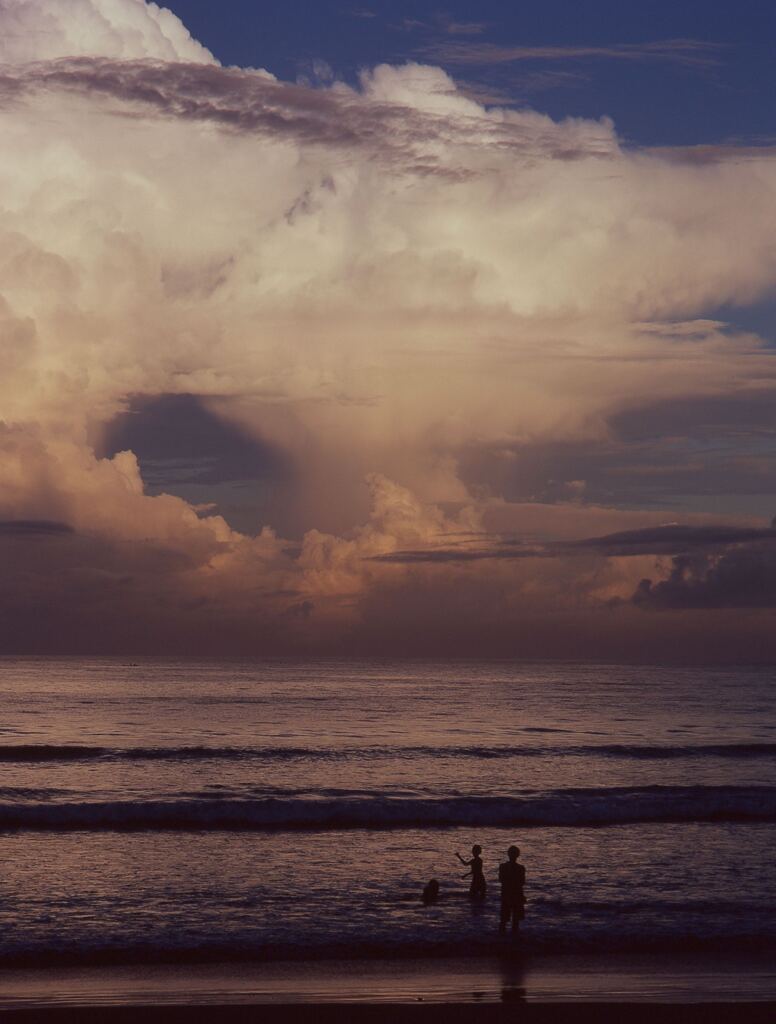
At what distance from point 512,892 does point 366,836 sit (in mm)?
11749

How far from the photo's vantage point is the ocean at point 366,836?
20906 millimetres

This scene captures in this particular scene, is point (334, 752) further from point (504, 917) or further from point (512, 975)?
point (512, 975)

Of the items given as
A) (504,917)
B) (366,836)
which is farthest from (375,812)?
(504,917)

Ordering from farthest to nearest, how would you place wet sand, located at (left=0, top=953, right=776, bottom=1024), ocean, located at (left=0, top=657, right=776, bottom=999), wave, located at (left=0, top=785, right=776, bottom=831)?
wave, located at (left=0, top=785, right=776, bottom=831), ocean, located at (left=0, top=657, right=776, bottom=999), wet sand, located at (left=0, top=953, right=776, bottom=1024)

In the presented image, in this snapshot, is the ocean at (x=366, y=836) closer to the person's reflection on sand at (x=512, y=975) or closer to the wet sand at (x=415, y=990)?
the person's reflection on sand at (x=512, y=975)

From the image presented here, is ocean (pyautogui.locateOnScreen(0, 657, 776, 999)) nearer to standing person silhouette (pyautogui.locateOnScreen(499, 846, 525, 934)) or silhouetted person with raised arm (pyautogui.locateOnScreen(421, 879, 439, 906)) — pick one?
silhouetted person with raised arm (pyautogui.locateOnScreen(421, 879, 439, 906))

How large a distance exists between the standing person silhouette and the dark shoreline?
171 inches

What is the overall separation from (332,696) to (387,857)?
7591 cm

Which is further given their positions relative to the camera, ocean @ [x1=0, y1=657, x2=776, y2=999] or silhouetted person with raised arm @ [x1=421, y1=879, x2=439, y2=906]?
silhouetted person with raised arm @ [x1=421, y1=879, x2=439, y2=906]

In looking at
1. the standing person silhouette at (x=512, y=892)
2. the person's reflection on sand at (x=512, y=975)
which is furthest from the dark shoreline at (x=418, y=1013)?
the standing person silhouette at (x=512, y=892)

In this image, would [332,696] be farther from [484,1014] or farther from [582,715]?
[484,1014]

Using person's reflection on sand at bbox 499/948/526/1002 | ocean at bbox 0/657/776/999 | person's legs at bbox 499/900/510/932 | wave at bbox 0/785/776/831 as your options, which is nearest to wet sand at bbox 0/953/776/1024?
person's reflection on sand at bbox 499/948/526/1002

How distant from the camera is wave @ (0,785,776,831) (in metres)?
34.2

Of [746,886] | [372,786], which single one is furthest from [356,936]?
[372,786]
